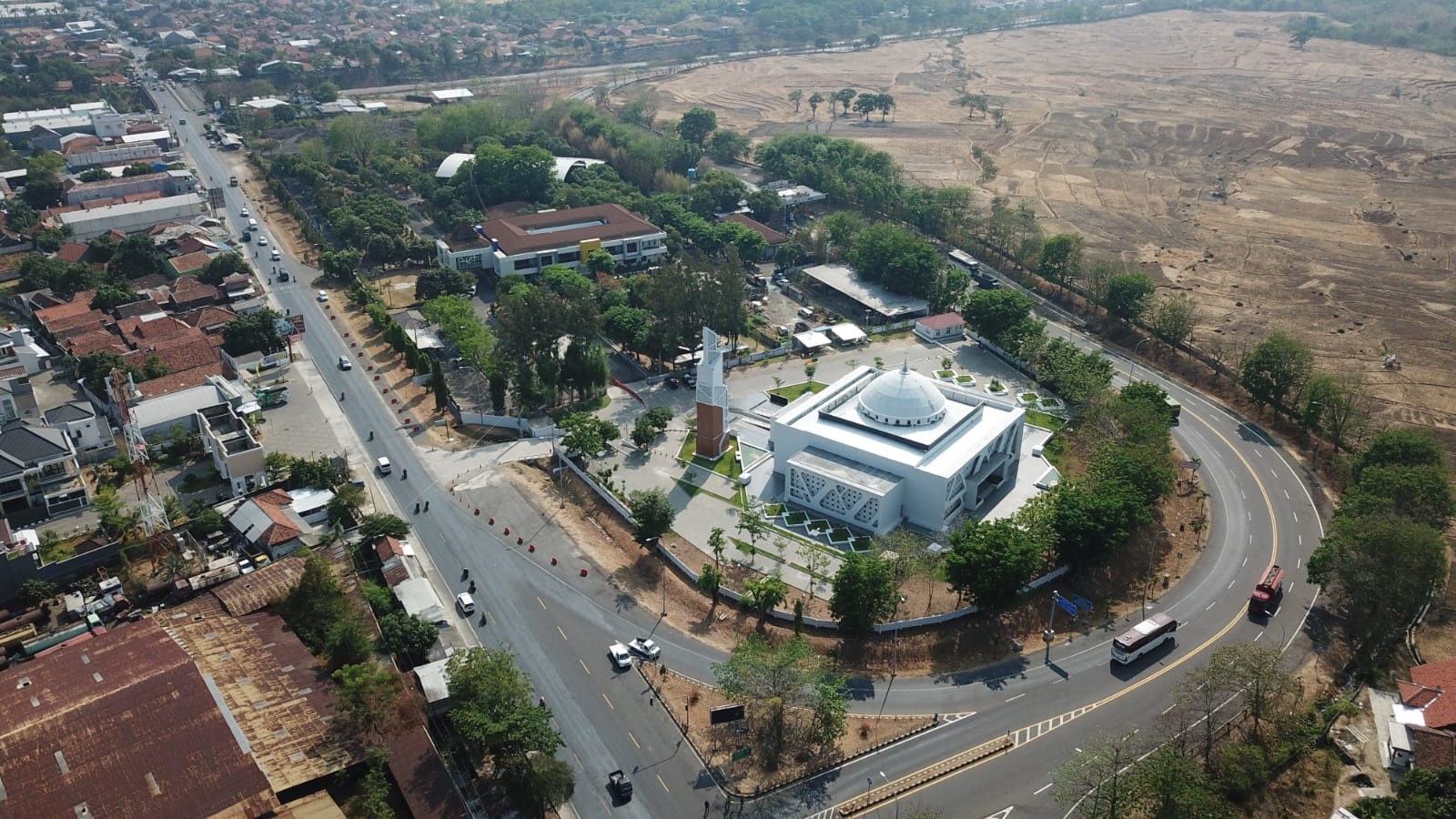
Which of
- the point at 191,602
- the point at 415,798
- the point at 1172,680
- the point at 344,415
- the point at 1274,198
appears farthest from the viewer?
the point at 1274,198

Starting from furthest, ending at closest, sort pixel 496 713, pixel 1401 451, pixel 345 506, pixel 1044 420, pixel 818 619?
pixel 1044 420, pixel 1401 451, pixel 345 506, pixel 818 619, pixel 496 713

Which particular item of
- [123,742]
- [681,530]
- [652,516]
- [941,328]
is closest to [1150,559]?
[681,530]

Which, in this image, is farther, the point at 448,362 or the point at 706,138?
the point at 706,138

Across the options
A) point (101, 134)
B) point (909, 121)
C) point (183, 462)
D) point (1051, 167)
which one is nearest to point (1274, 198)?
point (1051, 167)

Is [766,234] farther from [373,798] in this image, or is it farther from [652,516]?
[373,798]

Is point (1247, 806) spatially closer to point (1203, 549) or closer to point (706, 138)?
point (1203, 549)

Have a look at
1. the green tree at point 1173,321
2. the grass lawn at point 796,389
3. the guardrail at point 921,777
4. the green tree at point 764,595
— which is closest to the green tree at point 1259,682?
the guardrail at point 921,777
